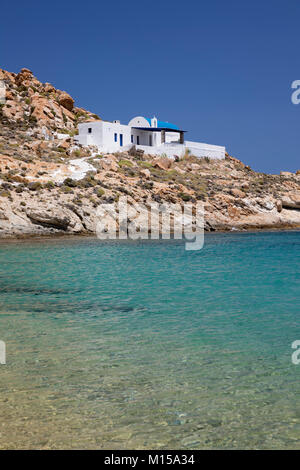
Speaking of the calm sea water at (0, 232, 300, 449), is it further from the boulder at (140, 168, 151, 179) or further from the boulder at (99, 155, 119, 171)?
the boulder at (140, 168, 151, 179)

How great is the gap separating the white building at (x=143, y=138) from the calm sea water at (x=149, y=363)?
44.9 metres

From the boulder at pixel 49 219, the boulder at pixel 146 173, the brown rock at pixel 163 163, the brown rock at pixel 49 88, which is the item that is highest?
the brown rock at pixel 49 88

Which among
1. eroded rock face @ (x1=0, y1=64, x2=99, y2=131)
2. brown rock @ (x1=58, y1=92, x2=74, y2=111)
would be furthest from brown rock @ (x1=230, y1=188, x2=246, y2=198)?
brown rock @ (x1=58, y1=92, x2=74, y2=111)

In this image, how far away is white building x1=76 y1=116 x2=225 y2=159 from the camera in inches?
2389

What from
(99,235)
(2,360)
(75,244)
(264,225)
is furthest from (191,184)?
(2,360)

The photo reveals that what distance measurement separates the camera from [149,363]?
7.82m

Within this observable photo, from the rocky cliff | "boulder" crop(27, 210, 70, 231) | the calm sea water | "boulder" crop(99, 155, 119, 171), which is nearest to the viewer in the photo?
the calm sea water

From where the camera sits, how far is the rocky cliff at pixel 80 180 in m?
40.0

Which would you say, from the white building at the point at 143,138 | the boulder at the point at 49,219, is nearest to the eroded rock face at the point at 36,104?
the white building at the point at 143,138

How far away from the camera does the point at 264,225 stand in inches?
2105

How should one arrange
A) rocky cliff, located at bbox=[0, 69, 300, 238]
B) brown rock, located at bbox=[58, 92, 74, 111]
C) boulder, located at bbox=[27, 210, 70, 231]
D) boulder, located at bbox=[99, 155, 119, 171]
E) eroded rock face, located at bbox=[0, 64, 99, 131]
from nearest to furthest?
boulder, located at bbox=[27, 210, 70, 231] → rocky cliff, located at bbox=[0, 69, 300, 238] → boulder, located at bbox=[99, 155, 119, 171] → eroded rock face, located at bbox=[0, 64, 99, 131] → brown rock, located at bbox=[58, 92, 74, 111]

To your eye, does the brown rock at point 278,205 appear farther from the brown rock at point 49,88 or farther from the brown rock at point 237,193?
the brown rock at point 49,88

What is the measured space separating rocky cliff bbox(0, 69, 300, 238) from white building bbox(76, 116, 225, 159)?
162 cm
